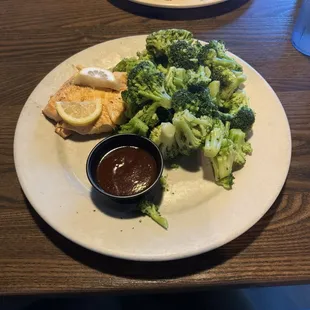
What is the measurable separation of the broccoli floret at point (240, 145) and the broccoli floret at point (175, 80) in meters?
0.32

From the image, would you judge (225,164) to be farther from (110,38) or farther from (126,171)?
(110,38)

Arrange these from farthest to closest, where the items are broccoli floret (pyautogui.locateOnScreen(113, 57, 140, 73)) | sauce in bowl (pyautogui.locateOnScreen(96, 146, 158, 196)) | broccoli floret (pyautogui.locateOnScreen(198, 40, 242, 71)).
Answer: broccoli floret (pyautogui.locateOnScreen(113, 57, 140, 73))
broccoli floret (pyautogui.locateOnScreen(198, 40, 242, 71))
sauce in bowl (pyautogui.locateOnScreen(96, 146, 158, 196))

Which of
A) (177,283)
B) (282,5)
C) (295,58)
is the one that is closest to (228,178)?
(177,283)

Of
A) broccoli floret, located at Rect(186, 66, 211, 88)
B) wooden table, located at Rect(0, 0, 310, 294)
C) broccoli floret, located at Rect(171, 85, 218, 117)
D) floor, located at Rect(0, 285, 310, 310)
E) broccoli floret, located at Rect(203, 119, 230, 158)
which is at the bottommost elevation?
floor, located at Rect(0, 285, 310, 310)

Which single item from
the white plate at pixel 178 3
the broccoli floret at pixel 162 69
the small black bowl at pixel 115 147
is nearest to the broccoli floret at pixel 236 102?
the broccoli floret at pixel 162 69

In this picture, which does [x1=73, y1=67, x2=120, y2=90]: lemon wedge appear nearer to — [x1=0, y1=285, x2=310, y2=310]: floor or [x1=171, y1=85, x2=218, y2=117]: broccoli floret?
[x1=171, y1=85, x2=218, y2=117]: broccoli floret

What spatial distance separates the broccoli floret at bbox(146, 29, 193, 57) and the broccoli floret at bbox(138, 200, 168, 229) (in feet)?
2.78

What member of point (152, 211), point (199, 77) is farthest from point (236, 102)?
point (152, 211)

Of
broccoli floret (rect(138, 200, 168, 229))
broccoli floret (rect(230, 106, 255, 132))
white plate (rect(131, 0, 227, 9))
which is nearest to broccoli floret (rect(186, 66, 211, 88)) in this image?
broccoli floret (rect(230, 106, 255, 132))

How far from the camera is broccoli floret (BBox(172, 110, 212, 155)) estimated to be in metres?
1.64

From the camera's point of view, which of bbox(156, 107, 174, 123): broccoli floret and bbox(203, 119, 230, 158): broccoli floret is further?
bbox(156, 107, 174, 123): broccoli floret

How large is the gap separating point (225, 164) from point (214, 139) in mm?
118

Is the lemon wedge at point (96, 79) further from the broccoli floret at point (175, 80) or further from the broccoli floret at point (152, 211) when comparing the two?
the broccoli floret at point (152, 211)

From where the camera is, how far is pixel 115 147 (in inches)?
67.5
